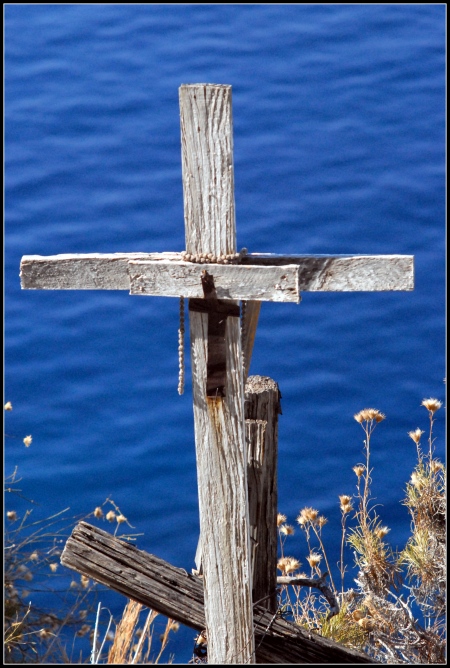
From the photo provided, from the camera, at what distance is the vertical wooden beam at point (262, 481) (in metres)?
3.16

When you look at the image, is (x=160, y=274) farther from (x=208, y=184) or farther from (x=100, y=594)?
(x=100, y=594)

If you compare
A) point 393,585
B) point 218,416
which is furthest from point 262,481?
point 393,585

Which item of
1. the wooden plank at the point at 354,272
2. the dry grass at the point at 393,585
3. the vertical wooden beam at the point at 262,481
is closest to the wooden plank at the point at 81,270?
the wooden plank at the point at 354,272

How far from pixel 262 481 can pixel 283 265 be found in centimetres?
98

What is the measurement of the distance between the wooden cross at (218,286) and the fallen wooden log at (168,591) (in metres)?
0.17

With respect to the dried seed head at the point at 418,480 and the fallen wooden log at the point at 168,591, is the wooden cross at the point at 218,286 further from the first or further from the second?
the dried seed head at the point at 418,480

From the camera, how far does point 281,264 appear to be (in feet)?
8.12

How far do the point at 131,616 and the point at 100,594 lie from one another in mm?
3217

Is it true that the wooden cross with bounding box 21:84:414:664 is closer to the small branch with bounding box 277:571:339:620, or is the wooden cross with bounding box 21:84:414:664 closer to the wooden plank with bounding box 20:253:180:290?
the wooden plank with bounding box 20:253:180:290

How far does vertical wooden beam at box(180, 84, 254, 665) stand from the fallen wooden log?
17 centimetres

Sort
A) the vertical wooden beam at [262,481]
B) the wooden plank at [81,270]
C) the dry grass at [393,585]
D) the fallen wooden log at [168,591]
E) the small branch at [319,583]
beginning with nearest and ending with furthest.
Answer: the wooden plank at [81,270] → the fallen wooden log at [168,591] → the vertical wooden beam at [262,481] → the small branch at [319,583] → the dry grass at [393,585]

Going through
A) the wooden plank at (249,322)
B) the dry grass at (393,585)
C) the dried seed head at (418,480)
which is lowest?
the dry grass at (393,585)

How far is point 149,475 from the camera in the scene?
700 cm

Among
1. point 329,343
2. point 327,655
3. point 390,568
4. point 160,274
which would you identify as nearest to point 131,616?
point 327,655
